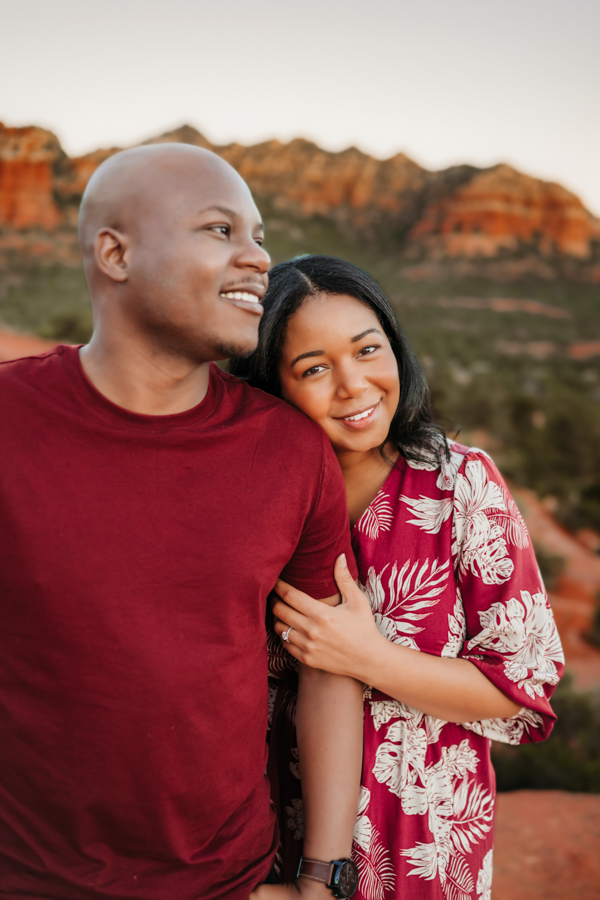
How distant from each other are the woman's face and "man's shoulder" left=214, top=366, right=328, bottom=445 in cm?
15

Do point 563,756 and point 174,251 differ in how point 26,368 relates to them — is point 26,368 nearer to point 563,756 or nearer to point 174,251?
point 174,251

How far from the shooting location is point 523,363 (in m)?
20.8

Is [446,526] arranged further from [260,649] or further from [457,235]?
[457,235]

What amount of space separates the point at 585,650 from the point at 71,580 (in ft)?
22.1

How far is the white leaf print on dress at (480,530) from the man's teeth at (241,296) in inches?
28.0

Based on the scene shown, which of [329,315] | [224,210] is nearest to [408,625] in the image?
[329,315]

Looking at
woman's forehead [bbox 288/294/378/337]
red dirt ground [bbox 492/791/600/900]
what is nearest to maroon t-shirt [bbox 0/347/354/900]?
woman's forehead [bbox 288/294/378/337]

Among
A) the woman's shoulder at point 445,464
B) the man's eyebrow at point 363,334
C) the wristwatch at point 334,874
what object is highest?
the man's eyebrow at point 363,334

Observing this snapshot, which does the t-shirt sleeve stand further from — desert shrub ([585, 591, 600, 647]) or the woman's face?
desert shrub ([585, 591, 600, 647])

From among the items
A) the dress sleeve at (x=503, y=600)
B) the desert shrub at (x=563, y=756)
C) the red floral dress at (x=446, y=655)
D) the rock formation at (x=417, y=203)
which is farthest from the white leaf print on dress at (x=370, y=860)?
the rock formation at (x=417, y=203)

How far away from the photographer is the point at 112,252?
1.42 metres

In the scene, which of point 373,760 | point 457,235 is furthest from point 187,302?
point 457,235

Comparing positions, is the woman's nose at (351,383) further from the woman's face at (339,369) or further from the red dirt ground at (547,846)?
the red dirt ground at (547,846)

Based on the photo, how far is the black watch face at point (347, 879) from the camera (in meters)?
1.54
